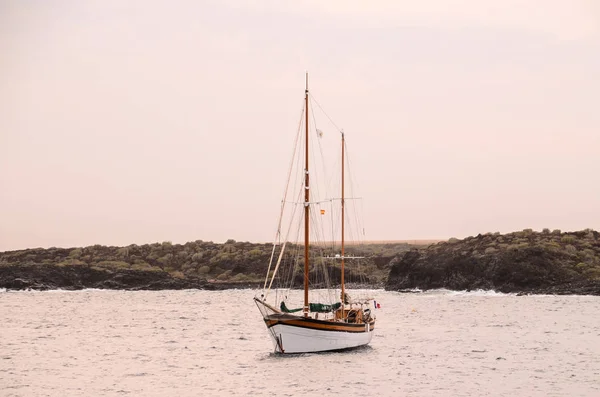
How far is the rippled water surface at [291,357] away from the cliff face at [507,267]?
38313 millimetres

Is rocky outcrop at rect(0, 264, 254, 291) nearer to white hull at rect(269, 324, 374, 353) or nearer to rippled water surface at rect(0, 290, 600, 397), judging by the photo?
rippled water surface at rect(0, 290, 600, 397)

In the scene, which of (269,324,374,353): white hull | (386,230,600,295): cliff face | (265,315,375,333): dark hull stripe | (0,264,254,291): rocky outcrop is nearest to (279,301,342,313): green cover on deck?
(265,315,375,333): dark hull stripe

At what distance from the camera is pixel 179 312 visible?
104 meters

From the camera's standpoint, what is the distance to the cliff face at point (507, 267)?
13675 cm

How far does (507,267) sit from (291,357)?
9780 centimetres

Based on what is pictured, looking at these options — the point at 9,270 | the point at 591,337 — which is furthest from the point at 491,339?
the point at 9,270

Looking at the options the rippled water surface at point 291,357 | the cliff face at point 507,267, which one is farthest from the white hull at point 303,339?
the cliff face at point 507,267

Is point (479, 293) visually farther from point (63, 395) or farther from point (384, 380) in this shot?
point (63, 395)

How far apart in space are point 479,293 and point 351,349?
302 feet

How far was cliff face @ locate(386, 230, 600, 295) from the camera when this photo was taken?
137 metres

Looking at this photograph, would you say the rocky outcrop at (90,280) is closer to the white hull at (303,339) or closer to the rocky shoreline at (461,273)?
the rocky shoreline at (461,273)

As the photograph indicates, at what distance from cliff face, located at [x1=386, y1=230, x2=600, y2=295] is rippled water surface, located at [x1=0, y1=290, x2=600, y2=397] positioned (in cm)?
3831

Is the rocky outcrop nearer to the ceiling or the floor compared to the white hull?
nearer to the ceiling

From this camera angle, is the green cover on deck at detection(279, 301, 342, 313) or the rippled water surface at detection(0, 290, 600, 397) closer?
the rippled water surface at detection(0, 290, 600, 397)
